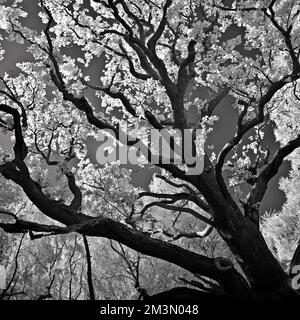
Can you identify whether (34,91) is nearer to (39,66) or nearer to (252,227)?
(39,66)

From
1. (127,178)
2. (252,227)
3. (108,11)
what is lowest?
(252,227)

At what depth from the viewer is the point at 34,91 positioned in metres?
11.7

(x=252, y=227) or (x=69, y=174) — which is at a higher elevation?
(x=69, y=174)

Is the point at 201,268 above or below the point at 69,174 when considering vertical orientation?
below

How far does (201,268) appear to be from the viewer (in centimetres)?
748
